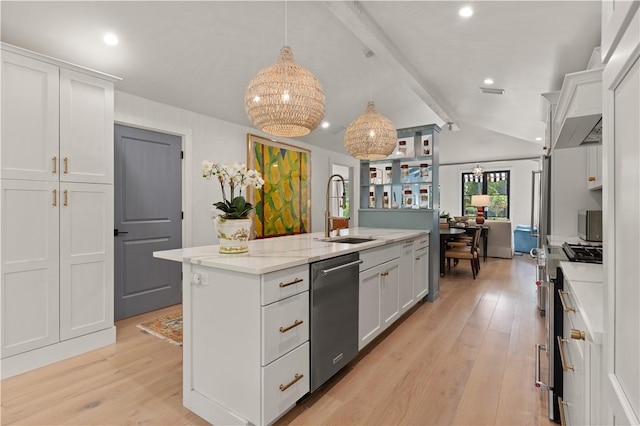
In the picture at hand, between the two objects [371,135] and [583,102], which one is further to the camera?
[371,135]

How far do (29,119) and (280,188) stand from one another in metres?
3.42

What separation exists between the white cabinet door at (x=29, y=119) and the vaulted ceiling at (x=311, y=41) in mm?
393

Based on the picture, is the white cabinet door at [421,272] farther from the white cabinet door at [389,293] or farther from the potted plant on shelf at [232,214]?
the potted plant on shelf at [232,214]

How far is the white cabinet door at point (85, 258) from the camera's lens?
2.58m

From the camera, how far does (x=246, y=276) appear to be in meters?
1.65

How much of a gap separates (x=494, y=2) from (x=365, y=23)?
3.25 ft

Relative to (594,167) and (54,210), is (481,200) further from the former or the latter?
(54,210)

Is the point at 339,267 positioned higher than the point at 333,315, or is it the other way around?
the point at 339,267

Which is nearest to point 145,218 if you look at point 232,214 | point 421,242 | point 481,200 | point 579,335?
point 232,214

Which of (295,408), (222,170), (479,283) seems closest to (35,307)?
(222,170)

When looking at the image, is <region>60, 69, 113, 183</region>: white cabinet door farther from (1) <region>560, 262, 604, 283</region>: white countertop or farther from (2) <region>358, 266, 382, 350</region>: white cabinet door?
(1) <region>560, 262, 604, 283</region>: white countertop

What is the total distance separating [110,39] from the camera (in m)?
2.74

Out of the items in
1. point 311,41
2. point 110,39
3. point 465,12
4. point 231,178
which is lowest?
point 231,178

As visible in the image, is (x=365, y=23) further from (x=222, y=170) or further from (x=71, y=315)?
(x=71, y=315)
